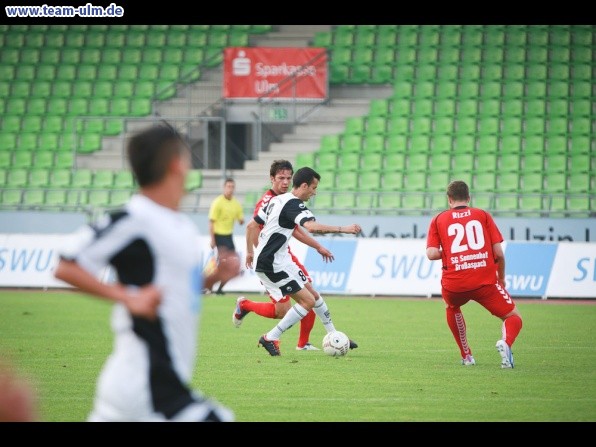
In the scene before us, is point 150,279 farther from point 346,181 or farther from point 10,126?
point 10,126

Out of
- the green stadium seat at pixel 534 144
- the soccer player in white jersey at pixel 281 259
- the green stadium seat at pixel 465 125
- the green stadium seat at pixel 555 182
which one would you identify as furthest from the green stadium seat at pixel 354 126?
the soccer player in white jersey at pixel 281 259

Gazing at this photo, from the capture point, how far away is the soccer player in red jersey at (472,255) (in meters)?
11.3

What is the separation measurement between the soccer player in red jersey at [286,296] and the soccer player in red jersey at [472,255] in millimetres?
1489

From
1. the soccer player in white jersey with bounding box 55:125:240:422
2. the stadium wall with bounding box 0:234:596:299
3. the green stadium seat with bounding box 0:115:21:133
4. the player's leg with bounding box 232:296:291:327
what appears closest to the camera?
the soccer player in white jersey with bounding box 55:125:240:422

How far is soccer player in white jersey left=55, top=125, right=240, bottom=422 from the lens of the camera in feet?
15.3

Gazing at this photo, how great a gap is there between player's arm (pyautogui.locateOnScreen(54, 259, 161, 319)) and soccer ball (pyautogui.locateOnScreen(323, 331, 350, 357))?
8.06m

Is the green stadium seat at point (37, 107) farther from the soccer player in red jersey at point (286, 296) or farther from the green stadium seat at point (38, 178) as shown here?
the soccer player in red jersey at point (286, 296)

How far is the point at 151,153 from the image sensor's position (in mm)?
4750

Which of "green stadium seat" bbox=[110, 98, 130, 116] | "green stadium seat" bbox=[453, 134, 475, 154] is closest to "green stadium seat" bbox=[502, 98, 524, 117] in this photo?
"green stadium seat" bbox=[453, 134, 475, 154]

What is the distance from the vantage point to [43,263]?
23.8 metres

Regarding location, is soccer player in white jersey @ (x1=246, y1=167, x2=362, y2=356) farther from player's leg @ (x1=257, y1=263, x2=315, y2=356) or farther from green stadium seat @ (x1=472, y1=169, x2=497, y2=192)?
green stadium seat @ (x1=472, y1=169, x2=497, y2=192)
